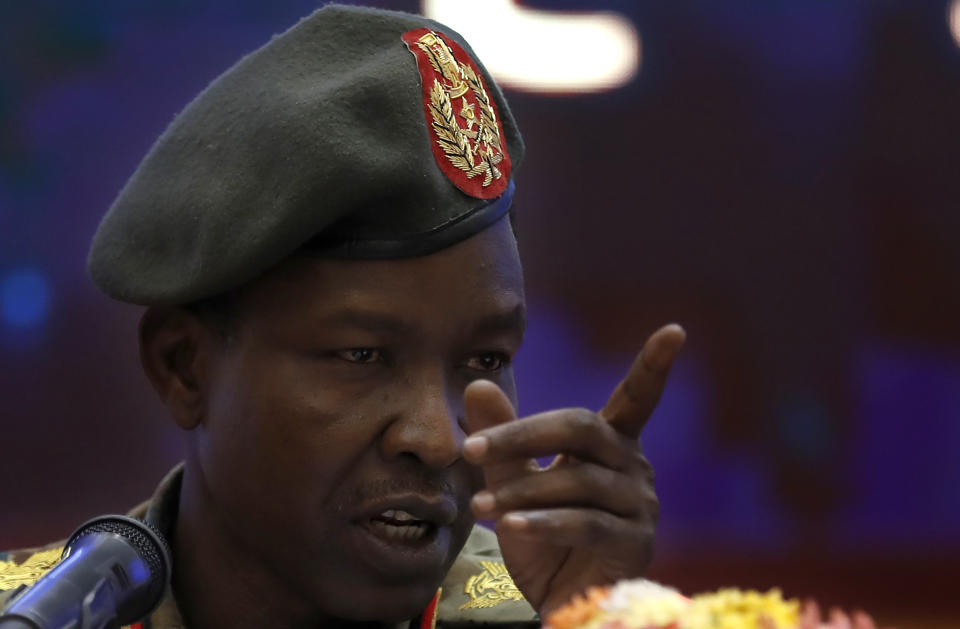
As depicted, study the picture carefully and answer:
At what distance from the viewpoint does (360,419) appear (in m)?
1.67

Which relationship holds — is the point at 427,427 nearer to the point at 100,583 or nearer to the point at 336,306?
the point at 336,306

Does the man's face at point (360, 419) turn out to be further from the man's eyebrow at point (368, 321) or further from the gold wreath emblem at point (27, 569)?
the gold wreath emblem at point (27, 569)

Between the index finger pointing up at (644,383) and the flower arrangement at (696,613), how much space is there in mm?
306

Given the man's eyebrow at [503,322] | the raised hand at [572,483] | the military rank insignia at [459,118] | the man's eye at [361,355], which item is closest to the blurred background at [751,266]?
the military rank insignia at [459,118]

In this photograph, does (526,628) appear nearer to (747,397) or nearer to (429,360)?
(429,360)

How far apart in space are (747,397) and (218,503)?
1.87m

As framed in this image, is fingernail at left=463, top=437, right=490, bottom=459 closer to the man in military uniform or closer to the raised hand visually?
the raised hand

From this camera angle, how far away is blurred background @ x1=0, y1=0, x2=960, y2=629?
331cm

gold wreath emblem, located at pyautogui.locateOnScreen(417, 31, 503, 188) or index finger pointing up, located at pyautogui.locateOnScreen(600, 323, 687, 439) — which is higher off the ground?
gold wreath emblem, located at pyautogui.locateOnScreen(417, 31, 503, 188)

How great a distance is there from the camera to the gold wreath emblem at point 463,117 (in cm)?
179

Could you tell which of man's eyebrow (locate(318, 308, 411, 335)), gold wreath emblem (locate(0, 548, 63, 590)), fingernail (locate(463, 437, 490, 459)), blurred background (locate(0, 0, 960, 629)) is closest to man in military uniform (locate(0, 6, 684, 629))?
man's eyebrow (locate(318, 308, 411, 335))

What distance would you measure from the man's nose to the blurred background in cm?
165

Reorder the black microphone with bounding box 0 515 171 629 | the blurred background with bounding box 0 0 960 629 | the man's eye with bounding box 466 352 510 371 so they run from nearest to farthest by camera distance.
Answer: the black microphone with bounding box 0 515 171 629, the man's eye with bounding box 466 352 510 371, the blurred background with bounding box 0 0 960 629

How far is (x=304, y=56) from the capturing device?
182 cm
